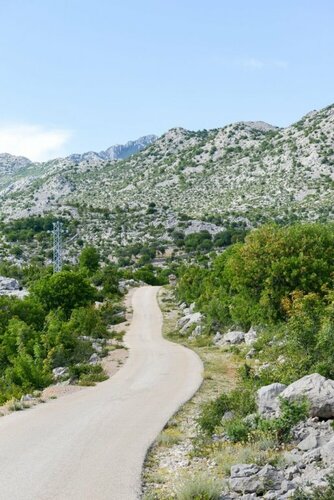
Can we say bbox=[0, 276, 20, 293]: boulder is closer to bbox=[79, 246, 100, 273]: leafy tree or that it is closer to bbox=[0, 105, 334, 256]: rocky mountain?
Answer: bbox=[79, 246, 100, 273]: leafy tree

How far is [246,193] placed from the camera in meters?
151

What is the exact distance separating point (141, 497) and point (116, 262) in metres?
104

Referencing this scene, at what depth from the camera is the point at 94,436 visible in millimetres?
19125

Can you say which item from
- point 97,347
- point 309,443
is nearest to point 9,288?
point 97,347

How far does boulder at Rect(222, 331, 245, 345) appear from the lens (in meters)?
40.6

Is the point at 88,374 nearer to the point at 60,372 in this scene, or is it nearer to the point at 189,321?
the point at 60,372

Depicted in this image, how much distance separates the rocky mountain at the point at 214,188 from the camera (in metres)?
132

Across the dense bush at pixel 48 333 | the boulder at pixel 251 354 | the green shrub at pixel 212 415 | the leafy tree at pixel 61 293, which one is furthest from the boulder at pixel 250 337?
the leafy tree at pixel 61 293

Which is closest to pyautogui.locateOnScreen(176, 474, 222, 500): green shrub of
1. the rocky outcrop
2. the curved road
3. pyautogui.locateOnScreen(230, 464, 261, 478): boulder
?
pyautogui.locateOnScreen(230, 464, 261, 478): boulder

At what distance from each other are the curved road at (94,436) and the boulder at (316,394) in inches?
211

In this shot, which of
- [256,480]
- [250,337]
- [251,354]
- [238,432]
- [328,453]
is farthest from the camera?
[250,337]

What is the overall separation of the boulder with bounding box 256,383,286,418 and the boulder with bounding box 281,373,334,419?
2.14 ft

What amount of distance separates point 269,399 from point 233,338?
21.4 m

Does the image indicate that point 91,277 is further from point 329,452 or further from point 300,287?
point 329,452
